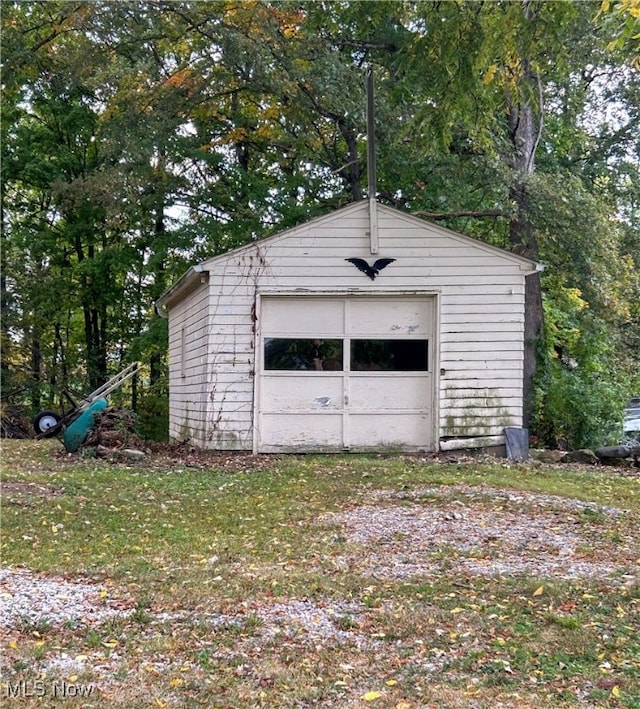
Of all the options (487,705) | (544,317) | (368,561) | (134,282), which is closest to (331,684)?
(487,705)

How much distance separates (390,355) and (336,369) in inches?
30.7

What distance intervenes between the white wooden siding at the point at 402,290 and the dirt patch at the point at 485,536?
2961mm

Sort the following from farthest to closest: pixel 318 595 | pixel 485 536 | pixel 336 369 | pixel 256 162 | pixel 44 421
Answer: pixel 256 162 → pixel 44 421 → pixel 336 369 → pixel 485 536 → pixel 318 595

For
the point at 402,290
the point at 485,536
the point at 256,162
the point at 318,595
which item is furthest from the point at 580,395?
the point at 256,162

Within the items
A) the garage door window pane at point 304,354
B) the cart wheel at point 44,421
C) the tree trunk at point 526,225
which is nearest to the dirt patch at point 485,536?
the garage door window pane at point 304,354

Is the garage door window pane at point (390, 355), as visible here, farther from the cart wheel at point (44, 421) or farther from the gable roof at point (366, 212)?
the cart wheel at point (44, 421)

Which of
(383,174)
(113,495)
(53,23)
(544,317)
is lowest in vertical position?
(113,495)

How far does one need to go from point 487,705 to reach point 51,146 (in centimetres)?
1937

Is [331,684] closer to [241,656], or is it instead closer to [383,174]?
[241,656]

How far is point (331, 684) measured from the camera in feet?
8.50

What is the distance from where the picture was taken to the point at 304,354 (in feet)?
30.2

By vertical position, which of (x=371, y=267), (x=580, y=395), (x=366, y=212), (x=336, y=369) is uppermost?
(x=366, y=212)

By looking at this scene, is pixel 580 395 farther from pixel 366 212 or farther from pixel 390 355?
pixel 366 212

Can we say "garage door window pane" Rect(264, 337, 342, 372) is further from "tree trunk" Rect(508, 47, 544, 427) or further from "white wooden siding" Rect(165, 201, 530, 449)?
"tree trunk" Rect(508, 47, 544, 427)
